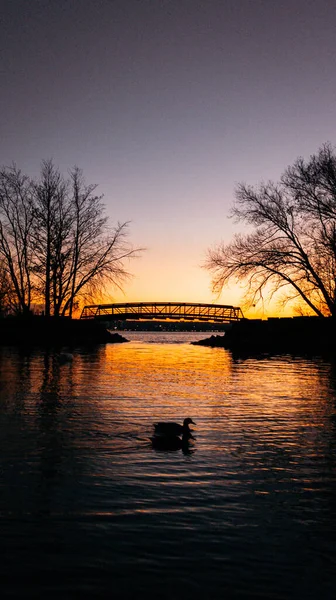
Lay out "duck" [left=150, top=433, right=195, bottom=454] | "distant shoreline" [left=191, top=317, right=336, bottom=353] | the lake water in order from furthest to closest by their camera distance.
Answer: "distant shoreline" [left=191, top=317, right=336, bottom=353]
"duck" [left=150, top=433, right=195, bottom=454]
the lake water

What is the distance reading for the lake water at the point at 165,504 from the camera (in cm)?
418

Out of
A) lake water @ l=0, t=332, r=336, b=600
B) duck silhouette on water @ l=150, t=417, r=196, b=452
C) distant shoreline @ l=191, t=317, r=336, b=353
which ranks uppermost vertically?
distant shoreline @ l=191, t=317, r=336, b=353

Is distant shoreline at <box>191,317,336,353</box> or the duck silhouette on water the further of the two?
distant shoreline at <box>191,317,336,353</box>

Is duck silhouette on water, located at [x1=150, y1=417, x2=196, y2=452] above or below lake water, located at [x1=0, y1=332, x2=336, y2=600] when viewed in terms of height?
above

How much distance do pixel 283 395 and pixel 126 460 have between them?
9.09 metres

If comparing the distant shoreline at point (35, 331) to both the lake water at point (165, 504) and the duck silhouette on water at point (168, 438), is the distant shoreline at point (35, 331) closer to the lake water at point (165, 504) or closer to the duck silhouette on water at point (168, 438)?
the lake water at point (165, 504)

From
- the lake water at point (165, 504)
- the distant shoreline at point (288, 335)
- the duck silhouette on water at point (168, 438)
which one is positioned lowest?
the lake water at point (165, 504)

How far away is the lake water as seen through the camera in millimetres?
4176

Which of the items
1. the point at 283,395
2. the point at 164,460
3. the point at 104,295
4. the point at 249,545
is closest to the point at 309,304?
the point at 104,295

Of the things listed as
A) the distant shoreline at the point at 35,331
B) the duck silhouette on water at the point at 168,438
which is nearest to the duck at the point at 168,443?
the duck silhouette on water at the point at 168,438

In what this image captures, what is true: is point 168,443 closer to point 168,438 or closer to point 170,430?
point 168,438

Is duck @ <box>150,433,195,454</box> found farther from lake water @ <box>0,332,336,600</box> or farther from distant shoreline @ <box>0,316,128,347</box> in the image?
distant shoreline @ <box>0,316,128,347</box>

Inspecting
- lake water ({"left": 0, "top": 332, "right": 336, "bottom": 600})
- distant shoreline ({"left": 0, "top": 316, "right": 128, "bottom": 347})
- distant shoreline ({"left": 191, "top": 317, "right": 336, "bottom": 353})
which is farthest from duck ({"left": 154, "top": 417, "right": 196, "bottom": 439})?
distant shoreline ({"left": 0, "top": 316, "right": 128, "bottom": 347})

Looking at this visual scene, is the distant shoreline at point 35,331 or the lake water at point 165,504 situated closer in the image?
the lake water at point 165,504
